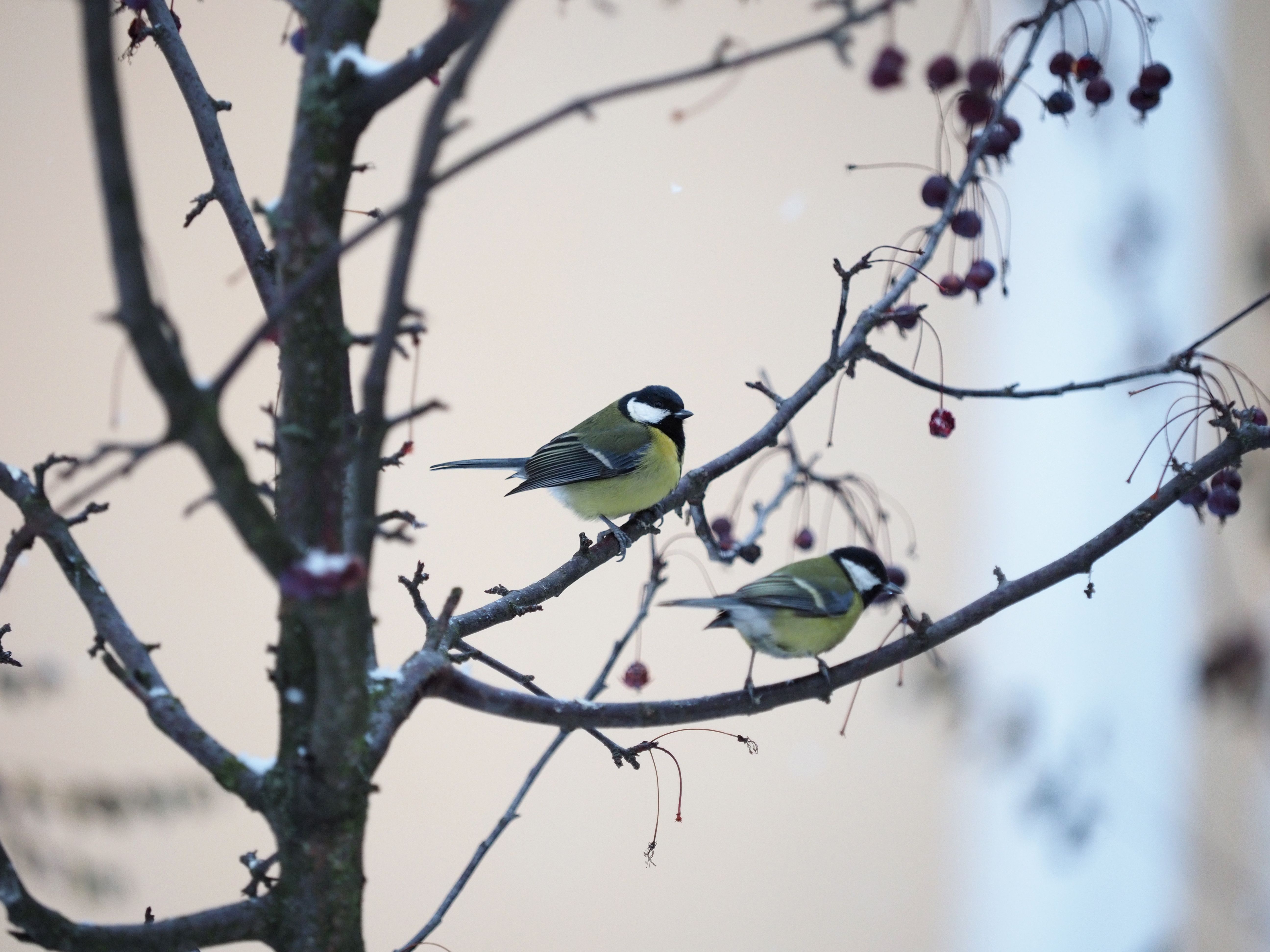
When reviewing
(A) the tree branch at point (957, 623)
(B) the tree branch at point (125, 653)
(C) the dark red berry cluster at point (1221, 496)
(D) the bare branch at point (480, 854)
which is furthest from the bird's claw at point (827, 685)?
(B) the tree branch at point (125, 653)

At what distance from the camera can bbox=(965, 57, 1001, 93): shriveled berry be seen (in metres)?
0.76

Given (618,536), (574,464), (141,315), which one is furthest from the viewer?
(574,464)

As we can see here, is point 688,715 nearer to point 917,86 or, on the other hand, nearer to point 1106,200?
point 1106,200

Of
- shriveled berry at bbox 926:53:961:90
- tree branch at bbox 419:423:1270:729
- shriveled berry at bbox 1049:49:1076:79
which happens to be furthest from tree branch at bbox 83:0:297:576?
shriveled berry at bbox 1049:49:1076:79

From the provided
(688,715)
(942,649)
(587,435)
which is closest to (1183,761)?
(942,649)

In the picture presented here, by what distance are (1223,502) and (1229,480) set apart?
42 millimetres

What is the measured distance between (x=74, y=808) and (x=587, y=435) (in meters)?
0.98

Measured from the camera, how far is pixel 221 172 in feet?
2.89

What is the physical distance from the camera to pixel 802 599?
1.18 m

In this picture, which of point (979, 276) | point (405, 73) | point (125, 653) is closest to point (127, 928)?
point (125, 653)

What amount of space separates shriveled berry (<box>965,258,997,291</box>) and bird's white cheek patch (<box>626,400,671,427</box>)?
0.55 m

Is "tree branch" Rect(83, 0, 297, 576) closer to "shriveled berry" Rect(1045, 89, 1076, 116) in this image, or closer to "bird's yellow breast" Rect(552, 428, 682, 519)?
"shriveled berry" Rect(1045, 89, 1076, 116)

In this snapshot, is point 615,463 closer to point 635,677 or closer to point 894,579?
point 635,677

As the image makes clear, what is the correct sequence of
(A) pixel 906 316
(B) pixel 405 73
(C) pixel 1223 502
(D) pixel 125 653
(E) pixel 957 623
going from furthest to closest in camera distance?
(A) pixel 906 316, (C) pixel 1223 502, (E) pixel 957 623, (D) pixel 125 653, (B) pixel 405 73
